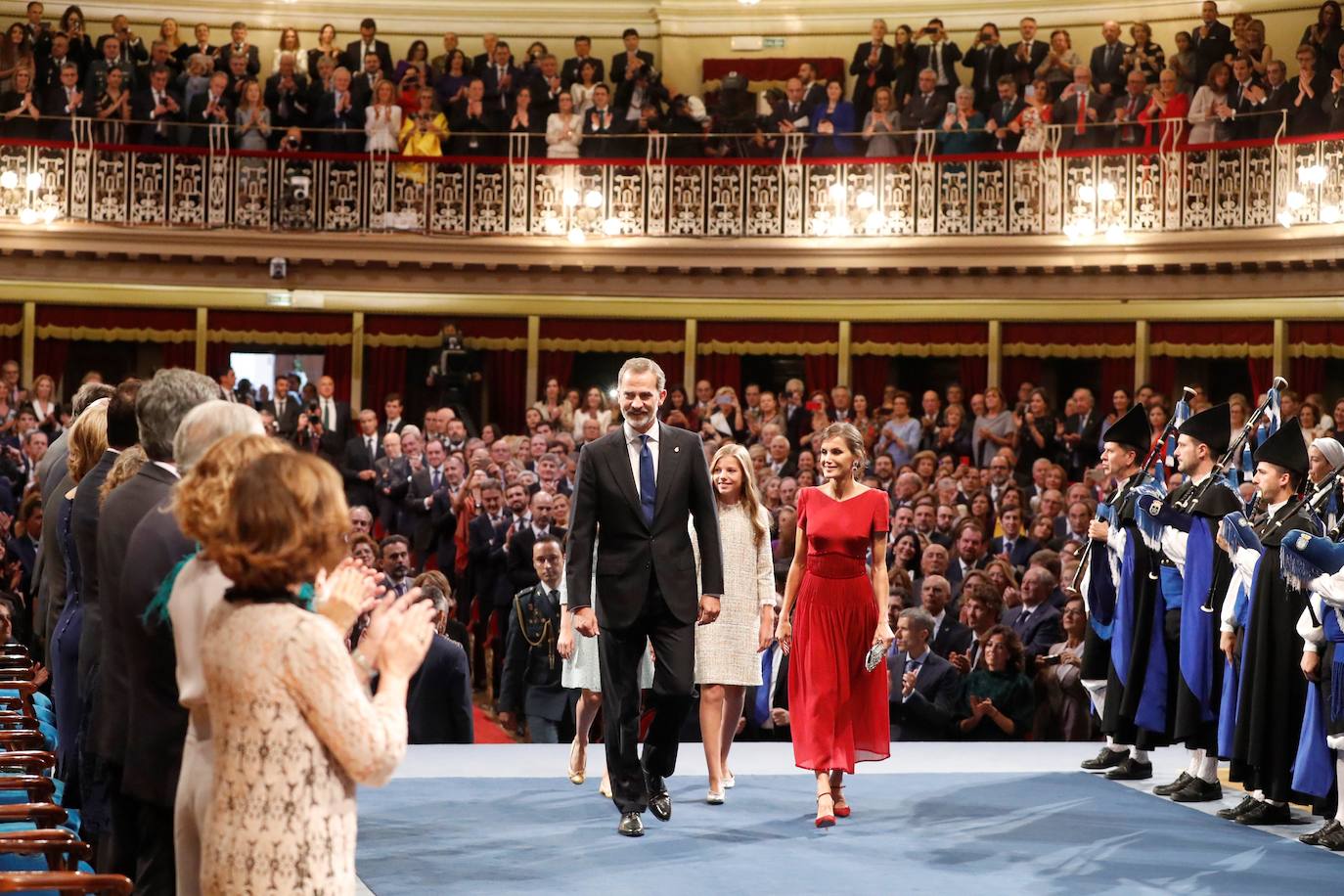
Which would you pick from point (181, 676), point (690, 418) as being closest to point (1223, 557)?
point (181, 676)

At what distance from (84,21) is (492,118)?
15.9 feet

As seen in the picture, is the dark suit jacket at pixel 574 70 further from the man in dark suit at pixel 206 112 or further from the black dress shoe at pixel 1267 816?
the black dress shoe at pixel 1267 816

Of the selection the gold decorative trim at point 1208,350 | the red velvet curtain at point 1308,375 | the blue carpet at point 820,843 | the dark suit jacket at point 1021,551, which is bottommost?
the blue carpet at point 820,843

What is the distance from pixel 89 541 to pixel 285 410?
35.2 feet

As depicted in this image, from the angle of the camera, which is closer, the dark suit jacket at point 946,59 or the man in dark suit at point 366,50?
the dark suit jacket at point 946,59

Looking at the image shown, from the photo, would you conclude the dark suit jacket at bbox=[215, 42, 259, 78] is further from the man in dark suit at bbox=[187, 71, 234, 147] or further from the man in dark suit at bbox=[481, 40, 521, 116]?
the man in dark suit at bbox=[481, 40, 521, 116]

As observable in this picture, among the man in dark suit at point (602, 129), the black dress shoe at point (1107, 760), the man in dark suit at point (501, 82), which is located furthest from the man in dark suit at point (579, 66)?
the black dress shoe at point (1107, 760)

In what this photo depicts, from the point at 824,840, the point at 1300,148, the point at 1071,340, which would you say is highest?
the point at 1300,148

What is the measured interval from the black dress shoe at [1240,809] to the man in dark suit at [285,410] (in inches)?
379

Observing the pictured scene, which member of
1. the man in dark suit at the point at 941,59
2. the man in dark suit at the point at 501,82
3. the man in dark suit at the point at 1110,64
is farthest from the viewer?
the man in dark suit at the point at 501,82

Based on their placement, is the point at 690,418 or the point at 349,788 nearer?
the point at 349,788

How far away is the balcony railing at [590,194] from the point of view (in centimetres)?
1579

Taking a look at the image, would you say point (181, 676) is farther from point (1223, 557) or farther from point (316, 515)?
point (1223, 557)

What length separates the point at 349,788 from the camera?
9.21 feet
